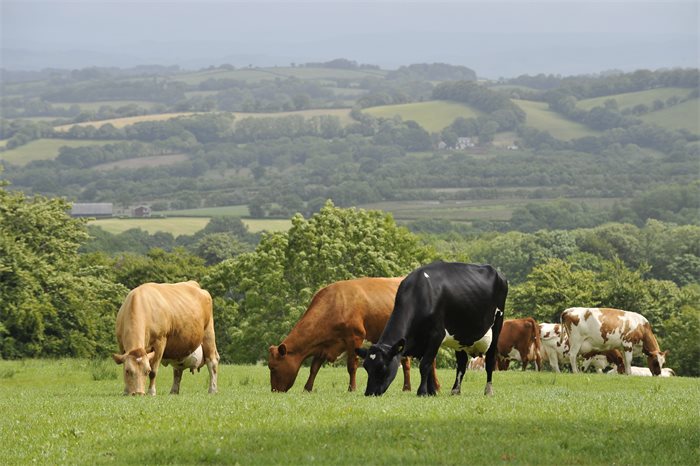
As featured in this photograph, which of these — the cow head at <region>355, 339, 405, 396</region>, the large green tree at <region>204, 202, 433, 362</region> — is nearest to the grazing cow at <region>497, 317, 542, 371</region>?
the large green tree at <region>204, 202, 433, 362</region>

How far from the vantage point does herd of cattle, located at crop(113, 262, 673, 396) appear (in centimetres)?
2334

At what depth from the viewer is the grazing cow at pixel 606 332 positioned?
43.5m

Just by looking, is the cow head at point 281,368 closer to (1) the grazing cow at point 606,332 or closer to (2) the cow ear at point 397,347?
→ (2) the cow ear at point 397,347

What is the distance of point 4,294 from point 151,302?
131ft

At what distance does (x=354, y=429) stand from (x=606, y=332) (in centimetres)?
2809

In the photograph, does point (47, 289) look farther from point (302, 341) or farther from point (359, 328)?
point (359, 328)

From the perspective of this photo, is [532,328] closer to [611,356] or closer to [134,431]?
[611,356]

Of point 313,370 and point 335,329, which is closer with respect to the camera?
point 335,329

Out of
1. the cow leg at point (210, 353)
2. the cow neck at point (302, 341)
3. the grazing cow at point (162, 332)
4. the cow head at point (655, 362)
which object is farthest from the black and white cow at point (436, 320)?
the cow head at point (655, 362)

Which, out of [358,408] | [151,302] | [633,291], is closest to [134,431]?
[358,408]

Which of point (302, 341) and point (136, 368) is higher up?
point (136, 368)

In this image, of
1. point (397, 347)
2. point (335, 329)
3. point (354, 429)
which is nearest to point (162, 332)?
point (335, 329)

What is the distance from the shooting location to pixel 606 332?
43500 millimetres

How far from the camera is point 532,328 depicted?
46.0 m
